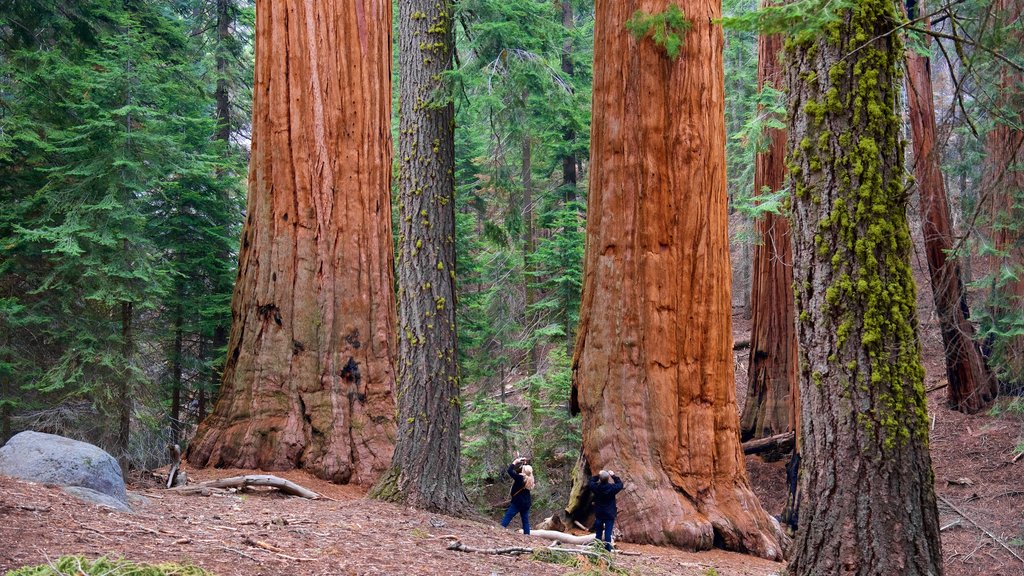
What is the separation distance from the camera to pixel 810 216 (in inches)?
180

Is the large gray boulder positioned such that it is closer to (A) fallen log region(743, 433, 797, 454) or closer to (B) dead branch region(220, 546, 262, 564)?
(B) dead branch region(220, 546, 262, 564)

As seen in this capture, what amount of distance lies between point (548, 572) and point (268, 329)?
5.04 metres

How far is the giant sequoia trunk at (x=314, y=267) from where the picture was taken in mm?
8922

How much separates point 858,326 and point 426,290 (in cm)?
414

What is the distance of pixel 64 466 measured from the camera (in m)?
5.87

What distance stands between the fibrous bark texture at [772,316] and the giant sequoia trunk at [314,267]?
24.3ft

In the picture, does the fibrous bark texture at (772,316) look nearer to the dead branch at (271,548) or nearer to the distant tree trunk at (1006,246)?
the distant tree trunk at (1006,246)

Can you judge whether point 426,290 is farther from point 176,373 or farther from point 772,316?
point 772,316

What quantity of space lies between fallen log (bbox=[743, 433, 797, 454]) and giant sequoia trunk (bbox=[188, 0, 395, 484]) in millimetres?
7817

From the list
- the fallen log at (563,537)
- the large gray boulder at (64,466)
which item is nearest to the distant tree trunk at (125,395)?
the large gray boulder at (64,466)

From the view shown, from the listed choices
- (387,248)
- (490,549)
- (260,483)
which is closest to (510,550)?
(490,549)

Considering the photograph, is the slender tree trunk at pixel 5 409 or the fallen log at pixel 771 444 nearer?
the slender tree trunk at pixel 5 409

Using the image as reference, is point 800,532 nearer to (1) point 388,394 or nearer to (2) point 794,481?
(1) point 388,394

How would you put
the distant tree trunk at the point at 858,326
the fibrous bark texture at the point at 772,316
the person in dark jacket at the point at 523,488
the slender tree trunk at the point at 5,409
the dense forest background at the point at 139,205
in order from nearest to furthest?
1. the distant tree trunk at the point at 858,326
2. the person in dark jacket at the point at 523,488
3. the dense forest background at the point at 139,205
4. the slender tree trunk at the point at 5,409
5. the fibrous bark texture at the point at 772,316
